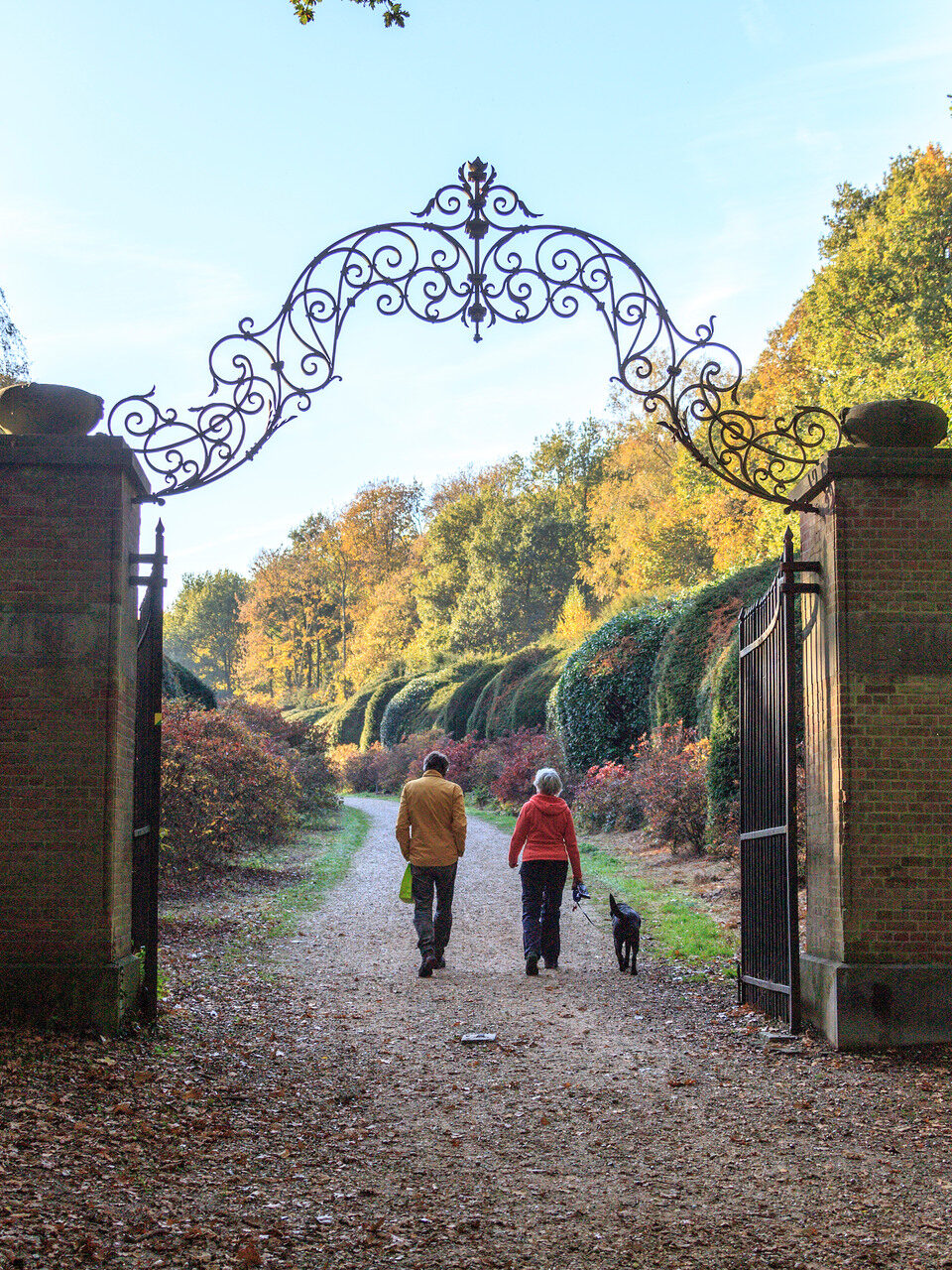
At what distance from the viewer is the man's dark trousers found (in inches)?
342

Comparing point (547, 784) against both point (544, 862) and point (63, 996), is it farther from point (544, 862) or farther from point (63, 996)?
point (63, 996)

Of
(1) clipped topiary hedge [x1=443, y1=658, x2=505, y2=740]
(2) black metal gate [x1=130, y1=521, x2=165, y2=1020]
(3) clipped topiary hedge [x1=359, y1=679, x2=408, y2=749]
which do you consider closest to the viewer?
(2) black metal gate [x1=130, y1=521, x2=165, y2=1020]

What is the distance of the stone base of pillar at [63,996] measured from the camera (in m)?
6.11

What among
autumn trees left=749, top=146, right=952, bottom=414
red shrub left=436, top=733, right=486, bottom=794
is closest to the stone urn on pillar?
autumn trees left=749, top=146, right=952, bottom=414

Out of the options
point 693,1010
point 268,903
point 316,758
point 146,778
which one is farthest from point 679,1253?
point 316,758

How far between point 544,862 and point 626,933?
0.81 meters

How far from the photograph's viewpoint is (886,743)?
251 inches

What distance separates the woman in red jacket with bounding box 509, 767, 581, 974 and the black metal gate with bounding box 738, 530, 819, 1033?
1582 mm

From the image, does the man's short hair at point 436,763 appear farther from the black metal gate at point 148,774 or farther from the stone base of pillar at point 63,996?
the stone base of pillar at point 63,996

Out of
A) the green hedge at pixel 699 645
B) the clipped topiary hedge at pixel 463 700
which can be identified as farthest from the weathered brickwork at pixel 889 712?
the clipped topiary hedge at pixel 463 700

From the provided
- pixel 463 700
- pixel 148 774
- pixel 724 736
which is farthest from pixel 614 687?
pixel 148 774

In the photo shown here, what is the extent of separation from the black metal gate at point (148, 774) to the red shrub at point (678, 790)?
29.1ft

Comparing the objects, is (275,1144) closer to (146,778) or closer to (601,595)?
(146,778)

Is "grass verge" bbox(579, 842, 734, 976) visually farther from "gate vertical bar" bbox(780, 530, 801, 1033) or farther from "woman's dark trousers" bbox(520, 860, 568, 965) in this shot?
"gate vertical bar" bbox(780, 530, 801, 1033)
